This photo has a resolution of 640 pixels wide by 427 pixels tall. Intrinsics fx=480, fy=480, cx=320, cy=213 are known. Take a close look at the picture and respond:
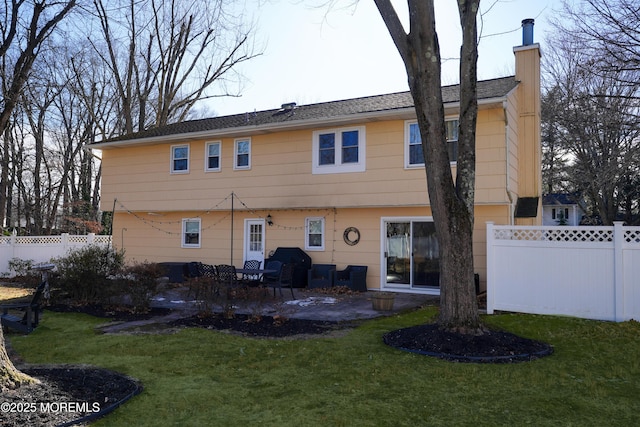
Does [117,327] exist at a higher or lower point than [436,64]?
lower

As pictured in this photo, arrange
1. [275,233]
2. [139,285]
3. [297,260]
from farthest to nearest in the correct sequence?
[275,233], [297,260], [139,285]

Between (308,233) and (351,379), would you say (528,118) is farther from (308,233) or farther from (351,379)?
(351,379)

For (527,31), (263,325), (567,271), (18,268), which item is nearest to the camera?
(263,325)

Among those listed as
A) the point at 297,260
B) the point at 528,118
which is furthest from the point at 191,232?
the point at 528,118

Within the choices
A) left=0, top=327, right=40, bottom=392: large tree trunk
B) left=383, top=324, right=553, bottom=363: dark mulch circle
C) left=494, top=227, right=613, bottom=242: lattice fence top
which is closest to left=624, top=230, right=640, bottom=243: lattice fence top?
left=494, top=227, right=613, bottom=242: lattice fence top

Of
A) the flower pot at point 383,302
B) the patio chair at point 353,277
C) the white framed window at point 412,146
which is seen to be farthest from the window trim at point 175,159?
the flower pot at point 383,302

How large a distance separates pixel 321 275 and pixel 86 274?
611cm

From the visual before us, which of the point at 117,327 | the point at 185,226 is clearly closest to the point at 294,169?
the point at 185,226

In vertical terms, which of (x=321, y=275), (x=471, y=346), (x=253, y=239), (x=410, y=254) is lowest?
(x=471, y=346)

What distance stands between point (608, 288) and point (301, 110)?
10.4 meters

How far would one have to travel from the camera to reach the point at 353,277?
1311 centimetres

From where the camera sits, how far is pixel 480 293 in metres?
11.6

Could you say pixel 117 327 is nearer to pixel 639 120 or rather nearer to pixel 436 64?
pixel 436 64

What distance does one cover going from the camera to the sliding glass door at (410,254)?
42.2 feet
